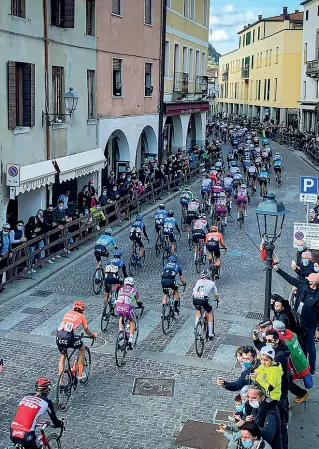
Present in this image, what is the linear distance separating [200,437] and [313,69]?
5199 centimetres

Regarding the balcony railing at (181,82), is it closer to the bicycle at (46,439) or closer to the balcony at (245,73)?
the bicycle at (46,439)

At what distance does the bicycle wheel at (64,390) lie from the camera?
33.2 feet

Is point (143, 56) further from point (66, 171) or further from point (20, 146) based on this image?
point (20, 146)

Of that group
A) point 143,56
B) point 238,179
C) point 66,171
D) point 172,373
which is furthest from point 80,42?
point 172,373

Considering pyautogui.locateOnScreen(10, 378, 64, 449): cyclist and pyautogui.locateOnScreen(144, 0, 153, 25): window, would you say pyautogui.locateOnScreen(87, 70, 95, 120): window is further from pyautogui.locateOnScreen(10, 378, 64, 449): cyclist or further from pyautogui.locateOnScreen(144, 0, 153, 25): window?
pyautogui.locateOnScreen(10, 378, 64, 449): cyclist

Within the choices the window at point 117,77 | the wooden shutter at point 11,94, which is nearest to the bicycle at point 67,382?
the wooden shutter at point 11,94

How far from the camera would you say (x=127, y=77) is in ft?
94.1

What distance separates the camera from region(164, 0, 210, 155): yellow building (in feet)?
117

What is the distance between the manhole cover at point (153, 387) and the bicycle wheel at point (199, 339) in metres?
1.20

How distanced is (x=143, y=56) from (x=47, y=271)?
15423 mm

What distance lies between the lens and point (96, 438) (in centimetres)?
931

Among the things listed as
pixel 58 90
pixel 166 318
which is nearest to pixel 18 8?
pixel 58 90

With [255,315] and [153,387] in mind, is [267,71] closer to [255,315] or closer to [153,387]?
[255,315]

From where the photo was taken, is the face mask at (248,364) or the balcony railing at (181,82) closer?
the face mask at (248,364)
